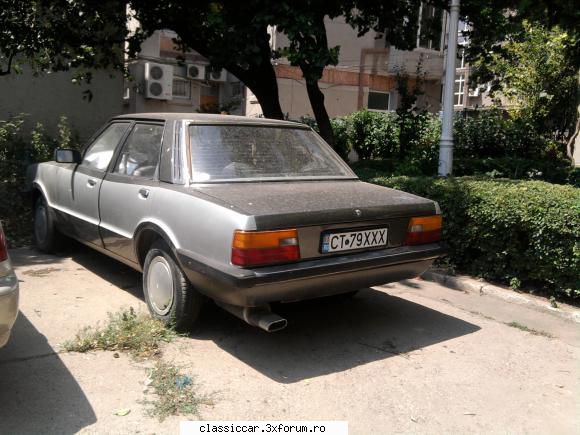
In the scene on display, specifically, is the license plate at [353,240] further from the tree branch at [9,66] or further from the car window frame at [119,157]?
the tree branch at [9,66]

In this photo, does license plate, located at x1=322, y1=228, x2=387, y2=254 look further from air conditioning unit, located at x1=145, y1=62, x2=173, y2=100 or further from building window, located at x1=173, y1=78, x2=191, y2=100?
building window, located at x1=173, y1=78, x2=191, y2=100

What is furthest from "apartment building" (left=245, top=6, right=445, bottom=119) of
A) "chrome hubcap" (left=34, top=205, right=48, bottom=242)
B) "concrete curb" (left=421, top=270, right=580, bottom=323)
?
"concrete curb" (left=421, top=270, right=580, bottom=323)

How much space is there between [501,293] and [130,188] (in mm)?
3455

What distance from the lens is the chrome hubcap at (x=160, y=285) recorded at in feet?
13.4

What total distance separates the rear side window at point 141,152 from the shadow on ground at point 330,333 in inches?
45.0

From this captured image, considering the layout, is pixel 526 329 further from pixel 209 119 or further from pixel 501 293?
pixel 209 119

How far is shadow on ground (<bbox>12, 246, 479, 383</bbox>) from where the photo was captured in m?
3.83

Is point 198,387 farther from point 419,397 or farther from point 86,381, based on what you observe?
point 419,397

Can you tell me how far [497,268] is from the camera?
17.7 ft

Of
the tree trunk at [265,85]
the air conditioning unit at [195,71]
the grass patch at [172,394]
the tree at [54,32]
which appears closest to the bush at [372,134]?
the air conditioning unit at [195,71]

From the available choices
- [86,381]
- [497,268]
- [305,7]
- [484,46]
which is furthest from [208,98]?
[86,381]

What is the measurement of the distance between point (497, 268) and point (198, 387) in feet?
10.8

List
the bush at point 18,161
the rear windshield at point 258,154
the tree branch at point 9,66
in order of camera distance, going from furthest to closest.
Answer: the tree branch at point 9,66
the bush at point 18,161
the rear windshield at point 258,154

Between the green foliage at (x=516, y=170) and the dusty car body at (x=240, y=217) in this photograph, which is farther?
the green foliage at (x=516, y=170)
